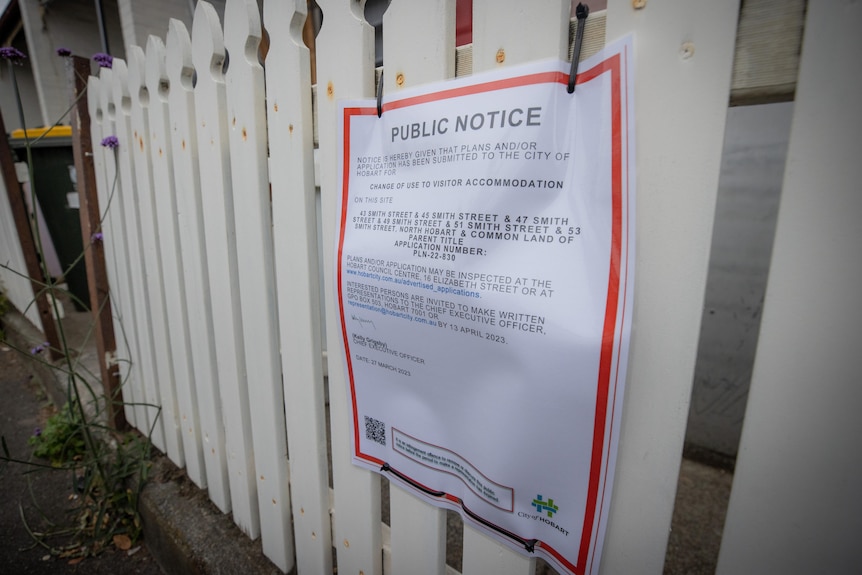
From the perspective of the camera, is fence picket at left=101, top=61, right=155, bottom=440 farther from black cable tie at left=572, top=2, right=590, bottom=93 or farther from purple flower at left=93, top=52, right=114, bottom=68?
black cable tie at left=572, top=2, right=590, bottom=93

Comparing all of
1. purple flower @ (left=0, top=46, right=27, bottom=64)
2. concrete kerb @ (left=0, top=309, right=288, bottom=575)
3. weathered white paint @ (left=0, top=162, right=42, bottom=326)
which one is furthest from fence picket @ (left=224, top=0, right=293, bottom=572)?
weathered white paint @ (left=0, top=162, right=42, bottom=326)

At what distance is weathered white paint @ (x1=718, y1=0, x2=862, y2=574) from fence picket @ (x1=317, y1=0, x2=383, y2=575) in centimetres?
74

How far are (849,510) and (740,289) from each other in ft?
6.16

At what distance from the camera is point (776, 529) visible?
555mm

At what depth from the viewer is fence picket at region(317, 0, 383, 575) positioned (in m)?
0.85

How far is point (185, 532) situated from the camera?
1.52 m

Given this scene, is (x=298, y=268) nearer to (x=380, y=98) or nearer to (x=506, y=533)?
(x=380, y=98)

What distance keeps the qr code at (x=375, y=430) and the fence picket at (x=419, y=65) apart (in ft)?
0.40

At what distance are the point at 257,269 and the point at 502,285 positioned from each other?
82 centimetres

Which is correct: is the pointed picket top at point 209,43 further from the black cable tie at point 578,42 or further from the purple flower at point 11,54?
the black cable tie at point 578,42

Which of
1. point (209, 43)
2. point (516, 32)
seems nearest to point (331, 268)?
point (516, 32)

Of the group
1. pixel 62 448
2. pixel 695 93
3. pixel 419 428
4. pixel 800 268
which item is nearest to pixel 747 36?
pixel 695 93

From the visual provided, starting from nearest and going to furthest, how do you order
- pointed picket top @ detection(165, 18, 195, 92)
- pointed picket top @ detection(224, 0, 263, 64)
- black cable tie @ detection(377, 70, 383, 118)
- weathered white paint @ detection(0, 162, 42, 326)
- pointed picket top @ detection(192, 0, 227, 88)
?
black cable tie @ detection(377, 70, 383, 118), pointed picket top @ detection(224, 0, 263, 64), pointed picket top @ detection(192, 0, 227, 88), pointed picket top @ detection(165, 18, 195, 92), weathered white paint @ detection(0, 162, 42, 326)

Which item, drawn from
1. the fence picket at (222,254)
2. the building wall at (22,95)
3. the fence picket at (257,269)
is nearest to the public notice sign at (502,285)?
the fence picket at (257,269)
